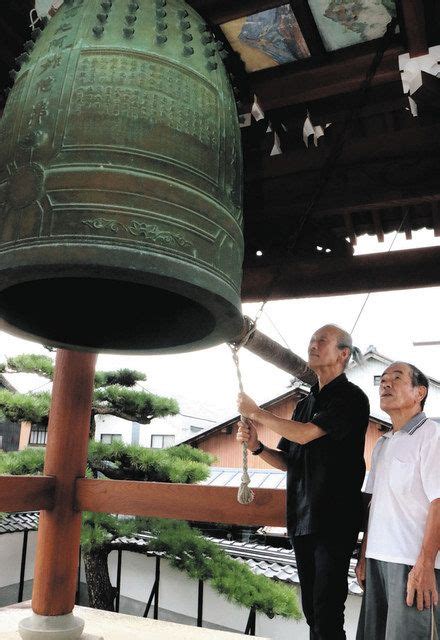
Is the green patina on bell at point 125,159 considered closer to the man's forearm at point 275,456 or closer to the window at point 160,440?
the man's forearm at point 275,456

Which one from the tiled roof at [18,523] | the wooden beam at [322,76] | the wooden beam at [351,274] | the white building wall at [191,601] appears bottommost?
the white building wall at [191,601]

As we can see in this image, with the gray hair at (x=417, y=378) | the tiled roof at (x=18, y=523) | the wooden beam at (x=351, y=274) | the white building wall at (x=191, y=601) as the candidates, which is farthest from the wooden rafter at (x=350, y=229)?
the tiled roof at (x=18, y=523)

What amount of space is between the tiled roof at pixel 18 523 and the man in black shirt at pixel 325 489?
7.46 meters

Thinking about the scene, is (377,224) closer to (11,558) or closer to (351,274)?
(351,274)

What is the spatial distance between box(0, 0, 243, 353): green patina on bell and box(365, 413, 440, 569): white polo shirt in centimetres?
97

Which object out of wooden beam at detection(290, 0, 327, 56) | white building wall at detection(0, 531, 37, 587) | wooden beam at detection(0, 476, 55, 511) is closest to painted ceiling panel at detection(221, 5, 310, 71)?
wooden beam at detection(290, 0, 327, 56)

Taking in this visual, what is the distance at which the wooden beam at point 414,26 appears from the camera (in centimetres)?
147

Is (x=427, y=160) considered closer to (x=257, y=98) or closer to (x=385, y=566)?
(x=257, y=98)

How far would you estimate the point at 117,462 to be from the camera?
6.06 metres

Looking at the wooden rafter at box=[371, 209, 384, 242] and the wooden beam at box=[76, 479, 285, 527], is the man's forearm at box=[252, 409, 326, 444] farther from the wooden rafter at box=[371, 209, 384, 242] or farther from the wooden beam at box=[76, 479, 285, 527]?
the wooden rafter at box=[371, 209, 384, 242]

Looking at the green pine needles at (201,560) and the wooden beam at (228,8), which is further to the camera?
the green pine needles at (201,560)

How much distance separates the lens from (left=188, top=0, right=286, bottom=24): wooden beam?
155cm

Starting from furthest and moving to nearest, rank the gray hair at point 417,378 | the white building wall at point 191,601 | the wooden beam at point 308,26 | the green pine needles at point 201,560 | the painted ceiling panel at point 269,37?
the white building wall at point 191,601, the green pine needles at point 201,560, the gray hair at point 417,378, the painted ceiling panel at point 269,37, the wooden beam at point 308,26

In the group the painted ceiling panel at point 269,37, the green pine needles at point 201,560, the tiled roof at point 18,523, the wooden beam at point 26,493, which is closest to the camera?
the painted ceiling panel at point 269,37
